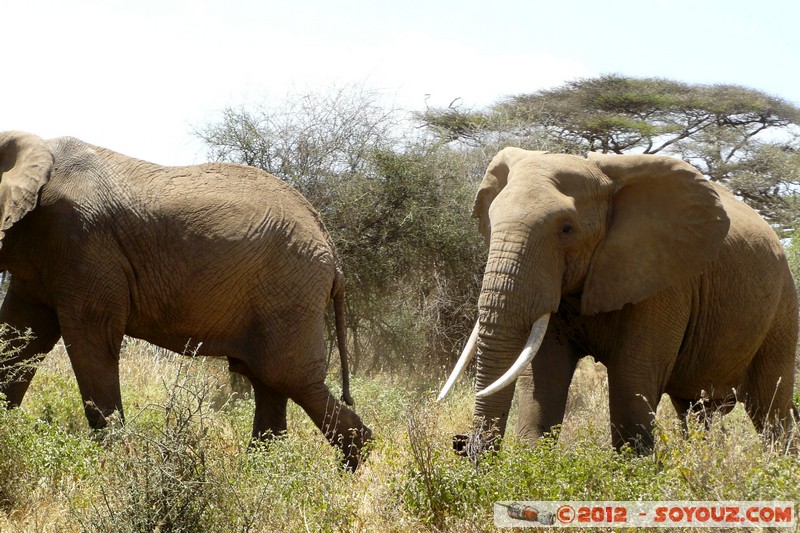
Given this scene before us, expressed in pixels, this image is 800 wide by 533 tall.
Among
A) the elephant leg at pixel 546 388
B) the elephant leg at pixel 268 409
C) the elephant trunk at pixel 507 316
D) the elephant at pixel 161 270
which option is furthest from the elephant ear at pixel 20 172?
the elephant leg at pixel 546 388

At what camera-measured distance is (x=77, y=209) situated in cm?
741

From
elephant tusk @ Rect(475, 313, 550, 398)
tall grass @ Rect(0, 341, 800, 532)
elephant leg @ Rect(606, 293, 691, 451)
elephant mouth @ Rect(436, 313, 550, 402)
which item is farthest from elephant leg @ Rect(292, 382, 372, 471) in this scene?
elephant leg @ Rect(606, 293, 691, 451)

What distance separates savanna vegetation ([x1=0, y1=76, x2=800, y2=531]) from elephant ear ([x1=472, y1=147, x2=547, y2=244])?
1.50m

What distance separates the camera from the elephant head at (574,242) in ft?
21.5

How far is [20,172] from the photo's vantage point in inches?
291

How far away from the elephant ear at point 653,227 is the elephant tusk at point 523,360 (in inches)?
21.3

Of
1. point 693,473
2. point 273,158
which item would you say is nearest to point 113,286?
point 693,473

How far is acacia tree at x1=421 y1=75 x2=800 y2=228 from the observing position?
20.8m

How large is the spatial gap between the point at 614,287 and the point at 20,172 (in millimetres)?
3822

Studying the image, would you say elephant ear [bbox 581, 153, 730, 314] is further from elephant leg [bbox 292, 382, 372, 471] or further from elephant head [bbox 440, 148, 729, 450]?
elephant leg [bbox 292, 382, 372, 471]

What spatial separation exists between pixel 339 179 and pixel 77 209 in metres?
5.53

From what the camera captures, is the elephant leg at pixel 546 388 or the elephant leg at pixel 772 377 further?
the elephant leg at pixel 772 377

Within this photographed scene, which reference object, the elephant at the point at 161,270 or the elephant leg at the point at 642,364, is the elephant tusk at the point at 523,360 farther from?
the elephant at the point at 161,270

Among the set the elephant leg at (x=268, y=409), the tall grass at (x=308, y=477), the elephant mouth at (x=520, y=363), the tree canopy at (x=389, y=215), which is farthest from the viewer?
the tree canopy at (x=389, y=215)
